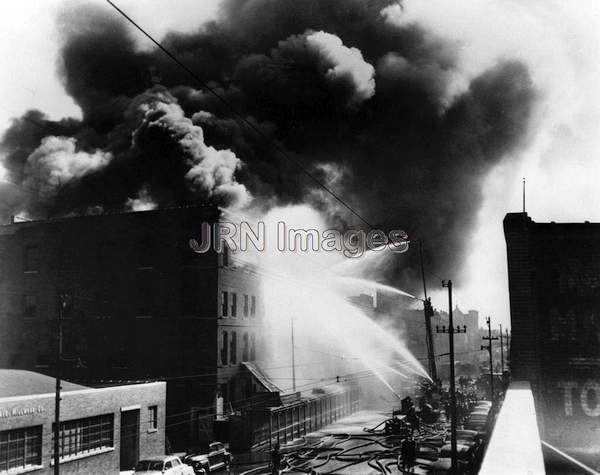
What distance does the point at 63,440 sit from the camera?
2638 cm

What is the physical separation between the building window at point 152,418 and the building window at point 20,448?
29.6 feet

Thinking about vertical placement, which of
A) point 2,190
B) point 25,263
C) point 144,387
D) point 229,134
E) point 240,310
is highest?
point 229,134

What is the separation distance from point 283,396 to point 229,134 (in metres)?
24.8

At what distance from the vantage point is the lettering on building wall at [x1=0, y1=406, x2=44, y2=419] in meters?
23.3

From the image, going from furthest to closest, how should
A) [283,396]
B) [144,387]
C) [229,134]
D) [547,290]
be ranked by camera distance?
[229,134] < [283,396] < [144,387] < [547,290]

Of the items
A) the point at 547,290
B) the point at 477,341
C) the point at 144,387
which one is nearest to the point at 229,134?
the point at 144,387

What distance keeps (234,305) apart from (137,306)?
7.40 metres

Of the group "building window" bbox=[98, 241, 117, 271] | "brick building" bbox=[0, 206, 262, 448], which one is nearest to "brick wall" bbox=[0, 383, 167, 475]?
"brick building" bbox=[0, 206, 262, 448]

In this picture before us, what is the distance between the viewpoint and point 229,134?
54.7 m

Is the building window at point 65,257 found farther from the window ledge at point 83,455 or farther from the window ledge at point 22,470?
the window ledge at point 22,470

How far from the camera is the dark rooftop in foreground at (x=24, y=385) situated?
25844 mm

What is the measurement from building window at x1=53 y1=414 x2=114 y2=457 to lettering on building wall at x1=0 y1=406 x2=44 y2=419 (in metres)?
1.81

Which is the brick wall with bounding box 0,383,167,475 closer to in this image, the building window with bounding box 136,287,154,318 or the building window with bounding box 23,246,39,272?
the building window with bounding box 136,287,154,318

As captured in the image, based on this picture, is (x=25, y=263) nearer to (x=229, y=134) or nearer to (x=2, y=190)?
(x=2, y=190)
